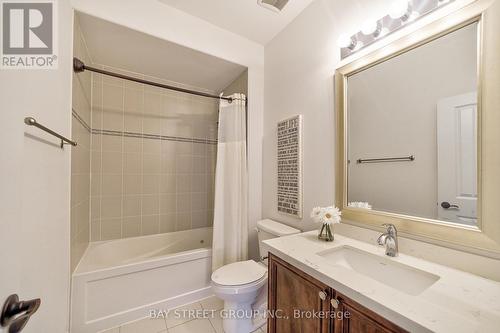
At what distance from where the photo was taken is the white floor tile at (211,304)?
69.8 inches

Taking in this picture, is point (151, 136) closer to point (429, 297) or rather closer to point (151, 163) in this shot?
point (151, 163)

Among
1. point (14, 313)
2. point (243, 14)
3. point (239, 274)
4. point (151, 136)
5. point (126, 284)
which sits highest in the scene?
point (243, 14)

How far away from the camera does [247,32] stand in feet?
6.51

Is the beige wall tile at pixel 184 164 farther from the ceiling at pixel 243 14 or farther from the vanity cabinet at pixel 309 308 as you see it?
the vanity cabinet at pixel 309 308

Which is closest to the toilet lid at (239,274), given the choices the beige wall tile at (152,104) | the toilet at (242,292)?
the toilet at (242,292)

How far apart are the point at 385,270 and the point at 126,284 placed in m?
1.81

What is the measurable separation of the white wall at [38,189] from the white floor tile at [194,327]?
2.37ft

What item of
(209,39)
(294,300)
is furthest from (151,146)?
(294,300)

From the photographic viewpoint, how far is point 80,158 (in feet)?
5.55

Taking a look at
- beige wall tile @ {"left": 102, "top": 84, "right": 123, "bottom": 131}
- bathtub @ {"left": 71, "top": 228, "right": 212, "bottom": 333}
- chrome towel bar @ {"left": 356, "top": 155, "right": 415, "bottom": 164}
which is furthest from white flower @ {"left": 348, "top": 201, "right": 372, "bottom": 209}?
beige wall tile @ {"left": 102, "top": 84, "right": 123, "bottom": 131}

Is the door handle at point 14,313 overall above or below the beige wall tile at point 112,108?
below

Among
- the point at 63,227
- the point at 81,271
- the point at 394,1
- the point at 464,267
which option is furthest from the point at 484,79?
the point at 81,271

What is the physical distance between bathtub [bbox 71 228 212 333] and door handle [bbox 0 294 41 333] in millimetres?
1225

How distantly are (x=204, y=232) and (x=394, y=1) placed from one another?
2771mm
